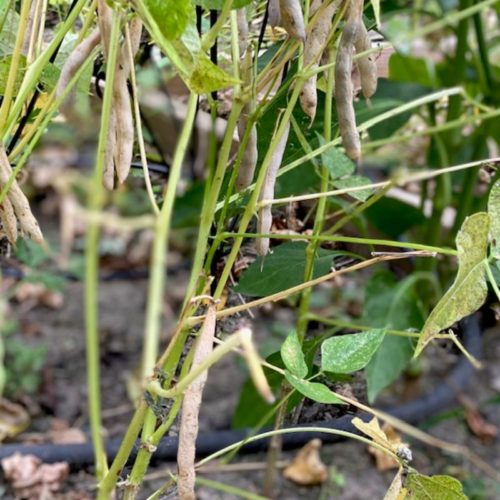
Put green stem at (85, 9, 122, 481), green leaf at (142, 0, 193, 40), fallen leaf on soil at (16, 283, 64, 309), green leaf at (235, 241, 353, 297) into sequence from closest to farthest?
1. green stem at (85, 9, 122, 481)
2. green leaf at (142, 0, 193, 40)
3. green leaf at (235, 241, 353, 297)
4. fallen leaf on soil at (16, 283, 64, 309)

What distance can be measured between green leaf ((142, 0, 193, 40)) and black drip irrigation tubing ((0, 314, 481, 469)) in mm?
362

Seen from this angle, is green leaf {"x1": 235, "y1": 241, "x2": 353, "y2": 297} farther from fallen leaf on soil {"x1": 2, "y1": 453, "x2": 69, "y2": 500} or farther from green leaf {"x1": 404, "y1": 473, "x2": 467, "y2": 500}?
fallen leaf on soil {"x1": 2, "y1": 453, "x2": 69, "y2": 500}

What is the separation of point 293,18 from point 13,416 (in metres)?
1.06

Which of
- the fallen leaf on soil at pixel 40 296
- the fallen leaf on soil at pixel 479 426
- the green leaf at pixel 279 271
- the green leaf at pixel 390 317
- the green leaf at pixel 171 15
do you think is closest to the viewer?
the green leaf at pixel 171 15

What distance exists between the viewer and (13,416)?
4.39 ft

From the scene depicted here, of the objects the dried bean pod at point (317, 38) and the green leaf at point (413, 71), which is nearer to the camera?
the dried bean pod at point (317, 38)

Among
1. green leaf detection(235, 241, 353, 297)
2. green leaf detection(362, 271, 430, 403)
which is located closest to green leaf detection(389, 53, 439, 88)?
green leaf detection(362, 271, 430, 403)

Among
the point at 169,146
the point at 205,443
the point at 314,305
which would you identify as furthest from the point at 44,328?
the point at 205,443

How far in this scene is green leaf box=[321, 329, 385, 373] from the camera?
1.75 feet

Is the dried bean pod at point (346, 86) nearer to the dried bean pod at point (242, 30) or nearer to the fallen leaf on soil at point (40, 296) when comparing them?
the dried bean pod at point (242, 30)

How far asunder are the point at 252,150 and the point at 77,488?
0.70 metres

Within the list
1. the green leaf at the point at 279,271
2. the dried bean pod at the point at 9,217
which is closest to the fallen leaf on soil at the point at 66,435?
the green leaf at the point at 279,271

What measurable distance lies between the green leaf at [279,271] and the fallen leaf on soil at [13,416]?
2.33 feet

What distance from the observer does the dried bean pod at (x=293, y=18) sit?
46 cm
